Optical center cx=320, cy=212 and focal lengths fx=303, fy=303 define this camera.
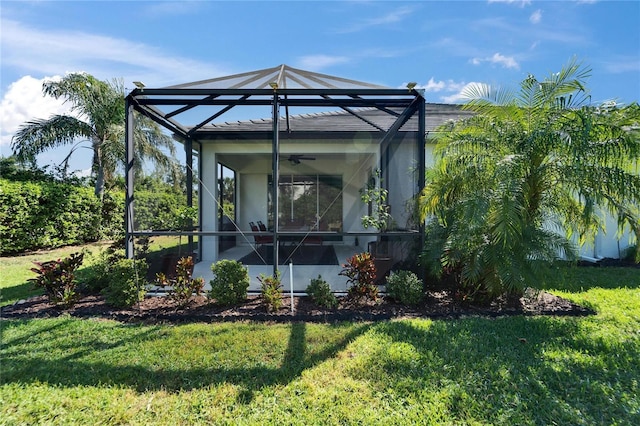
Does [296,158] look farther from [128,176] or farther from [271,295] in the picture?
[271,295]

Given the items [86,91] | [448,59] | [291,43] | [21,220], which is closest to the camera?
[291,43]

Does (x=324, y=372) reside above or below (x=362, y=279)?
below

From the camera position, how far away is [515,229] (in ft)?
13.2

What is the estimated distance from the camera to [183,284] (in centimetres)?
484

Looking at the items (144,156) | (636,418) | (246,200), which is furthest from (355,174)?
(636,418)

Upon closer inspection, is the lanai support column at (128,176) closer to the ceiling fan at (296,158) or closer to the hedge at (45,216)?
the ceiling fan at (296,158)

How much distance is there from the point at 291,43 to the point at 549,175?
5.83 meters

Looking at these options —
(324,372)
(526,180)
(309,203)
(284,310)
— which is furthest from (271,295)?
(526,180)

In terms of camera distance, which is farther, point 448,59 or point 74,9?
point 448,59

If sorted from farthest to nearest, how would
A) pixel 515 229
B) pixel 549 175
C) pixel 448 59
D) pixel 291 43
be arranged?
pixel 448 59
pixel 291 43
pixel 549 175
pixel 515 229

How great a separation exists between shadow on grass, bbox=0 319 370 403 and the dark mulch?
0.55m

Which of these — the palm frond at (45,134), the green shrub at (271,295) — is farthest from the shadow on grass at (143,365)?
the palm frond at (45,134)

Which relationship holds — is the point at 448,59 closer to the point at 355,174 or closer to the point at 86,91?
the point at 355,174

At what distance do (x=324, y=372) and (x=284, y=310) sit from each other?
5.90 feet
